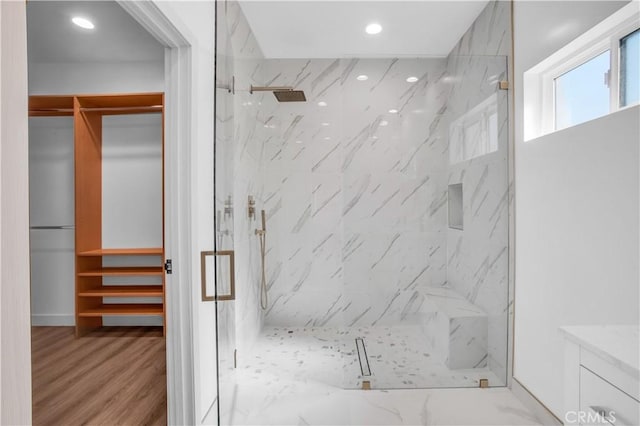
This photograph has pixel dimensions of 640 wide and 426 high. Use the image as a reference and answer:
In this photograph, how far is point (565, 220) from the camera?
1.79m

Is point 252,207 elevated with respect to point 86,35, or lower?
lower

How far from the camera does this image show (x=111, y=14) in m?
2.47

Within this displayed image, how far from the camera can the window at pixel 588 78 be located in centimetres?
154

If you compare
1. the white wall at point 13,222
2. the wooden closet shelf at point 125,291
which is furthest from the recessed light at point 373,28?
the wooden closet shelf at point 125,291

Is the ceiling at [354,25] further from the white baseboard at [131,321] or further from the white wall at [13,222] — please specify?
the white baseboard at [131,321]

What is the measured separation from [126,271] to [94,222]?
24.0 inches

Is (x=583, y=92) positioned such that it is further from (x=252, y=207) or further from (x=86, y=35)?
(x=86, y=35)

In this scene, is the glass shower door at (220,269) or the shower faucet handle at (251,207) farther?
the shower faucet handle at (251,207)

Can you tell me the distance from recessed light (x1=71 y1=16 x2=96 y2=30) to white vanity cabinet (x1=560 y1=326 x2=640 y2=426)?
331 cm

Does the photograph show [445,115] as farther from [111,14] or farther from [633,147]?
[111,14]

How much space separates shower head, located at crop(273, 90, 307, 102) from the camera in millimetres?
2830

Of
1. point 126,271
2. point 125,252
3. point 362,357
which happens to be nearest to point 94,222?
point 125,252

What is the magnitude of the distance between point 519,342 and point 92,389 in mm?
2726

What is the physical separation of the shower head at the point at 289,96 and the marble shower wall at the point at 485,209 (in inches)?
44.5
